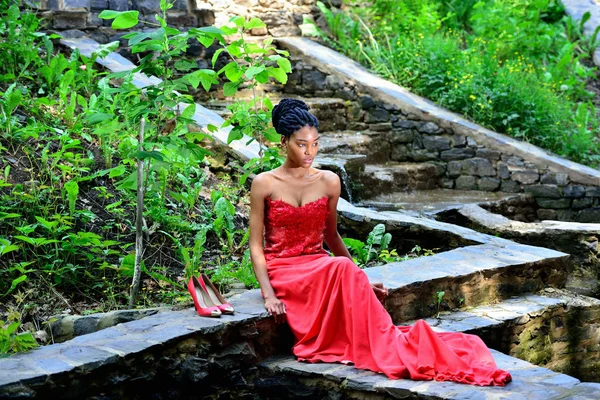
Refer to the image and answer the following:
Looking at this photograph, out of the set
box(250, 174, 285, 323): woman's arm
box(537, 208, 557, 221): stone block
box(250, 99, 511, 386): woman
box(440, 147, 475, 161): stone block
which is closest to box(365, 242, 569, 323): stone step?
box(250, 99, 511, 386): woman

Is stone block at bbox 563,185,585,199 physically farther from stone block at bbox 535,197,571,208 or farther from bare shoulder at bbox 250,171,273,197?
bare shoulder at bbox 250,171,273,197

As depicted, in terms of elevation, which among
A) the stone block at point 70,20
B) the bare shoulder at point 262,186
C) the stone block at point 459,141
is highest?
the stone block at point 70,20

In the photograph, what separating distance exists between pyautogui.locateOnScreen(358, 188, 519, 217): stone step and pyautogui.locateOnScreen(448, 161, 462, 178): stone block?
0.70 ft

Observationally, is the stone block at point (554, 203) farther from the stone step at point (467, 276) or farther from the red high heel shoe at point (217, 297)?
the red high heel shoe at point (217, 297)

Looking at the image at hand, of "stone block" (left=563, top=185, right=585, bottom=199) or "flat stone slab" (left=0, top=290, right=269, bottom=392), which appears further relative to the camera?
"stone block" (left=563, top=185, right=585, bottom=199)

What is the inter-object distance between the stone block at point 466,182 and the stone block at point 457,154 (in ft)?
0.74

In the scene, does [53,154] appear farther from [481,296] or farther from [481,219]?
[481,219]

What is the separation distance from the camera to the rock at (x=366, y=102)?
9758 mm

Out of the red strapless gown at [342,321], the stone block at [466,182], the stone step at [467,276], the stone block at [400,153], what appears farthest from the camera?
the stone block at [400,153]

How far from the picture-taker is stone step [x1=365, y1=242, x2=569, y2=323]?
16.7 feet

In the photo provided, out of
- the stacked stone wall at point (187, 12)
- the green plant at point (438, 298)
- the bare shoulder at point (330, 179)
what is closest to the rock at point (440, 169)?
the stacked stone wall at point (187, 12)

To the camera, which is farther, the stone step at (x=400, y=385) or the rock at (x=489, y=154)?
the rock at (x=489, y=154)

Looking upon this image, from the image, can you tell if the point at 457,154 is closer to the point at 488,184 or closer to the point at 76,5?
the point at 488,184

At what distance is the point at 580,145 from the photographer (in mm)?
9586
